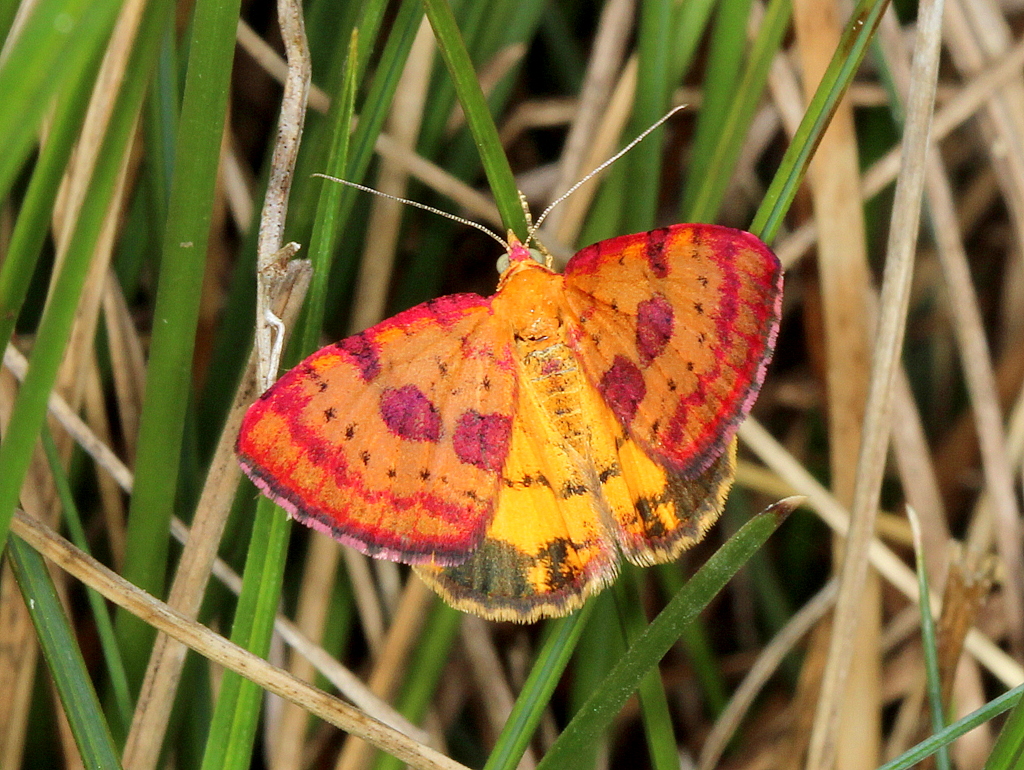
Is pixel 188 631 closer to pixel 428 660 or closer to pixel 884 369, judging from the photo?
pixel 428 660

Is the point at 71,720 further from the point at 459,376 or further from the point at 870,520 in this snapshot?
the point at 870,520

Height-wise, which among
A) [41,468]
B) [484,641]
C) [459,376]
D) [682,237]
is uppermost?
[682,237]

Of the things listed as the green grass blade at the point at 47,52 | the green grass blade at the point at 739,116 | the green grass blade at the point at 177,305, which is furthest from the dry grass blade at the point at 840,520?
the green grass blade at the point at 47,52

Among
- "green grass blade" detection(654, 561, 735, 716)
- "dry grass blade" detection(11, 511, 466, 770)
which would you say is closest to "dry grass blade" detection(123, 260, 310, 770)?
"dry grass blade" detection(11, 511, 466, 770)

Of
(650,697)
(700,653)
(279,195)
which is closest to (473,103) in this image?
(279,195)

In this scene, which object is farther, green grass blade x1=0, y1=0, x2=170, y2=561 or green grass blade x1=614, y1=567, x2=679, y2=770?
green grass blade x1=614, y1=567, x2=679, y2=770

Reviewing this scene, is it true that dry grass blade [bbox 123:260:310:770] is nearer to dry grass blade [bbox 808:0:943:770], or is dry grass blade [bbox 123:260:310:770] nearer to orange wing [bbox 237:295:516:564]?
orange wing [bbox 237:295:516:564]

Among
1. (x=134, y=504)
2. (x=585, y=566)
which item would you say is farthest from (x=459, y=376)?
(x=134, y=504)
